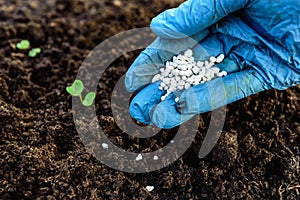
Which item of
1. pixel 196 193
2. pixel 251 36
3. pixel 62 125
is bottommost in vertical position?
pixel 196 193

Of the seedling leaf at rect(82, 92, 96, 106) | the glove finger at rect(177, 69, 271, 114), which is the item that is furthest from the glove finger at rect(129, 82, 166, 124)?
the seedling leaf at rect(82, 92, 96, 106)

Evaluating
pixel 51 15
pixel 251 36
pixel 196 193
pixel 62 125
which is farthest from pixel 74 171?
pixel 51 15

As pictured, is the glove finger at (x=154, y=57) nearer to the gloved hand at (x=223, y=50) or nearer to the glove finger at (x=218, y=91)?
the gloved hand at (x=223, y=50)

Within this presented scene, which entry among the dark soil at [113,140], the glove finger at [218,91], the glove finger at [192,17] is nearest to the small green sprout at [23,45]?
the dark soil at [113,140]

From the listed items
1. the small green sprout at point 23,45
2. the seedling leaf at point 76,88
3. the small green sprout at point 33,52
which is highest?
the seedling leaf at point 76,88

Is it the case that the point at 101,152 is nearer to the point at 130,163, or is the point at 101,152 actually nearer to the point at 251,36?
the point at 130,163

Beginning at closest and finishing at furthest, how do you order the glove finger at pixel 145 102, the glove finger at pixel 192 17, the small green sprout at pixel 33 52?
1. the glove finger at pixel 192 17
2. the glove finger at pixel 145 102
3. the small green sprout at pixel 33 52

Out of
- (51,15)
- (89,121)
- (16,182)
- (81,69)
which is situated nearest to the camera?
(16,182)
